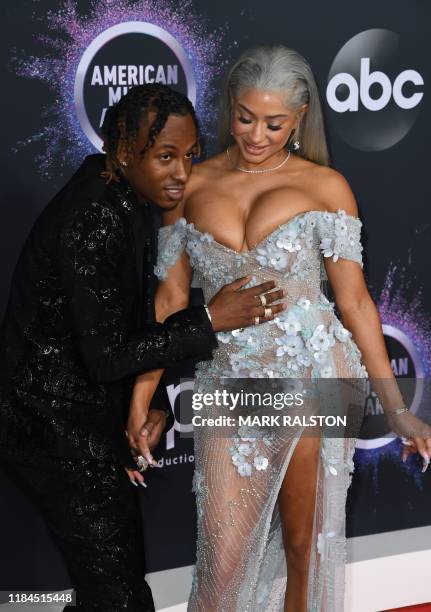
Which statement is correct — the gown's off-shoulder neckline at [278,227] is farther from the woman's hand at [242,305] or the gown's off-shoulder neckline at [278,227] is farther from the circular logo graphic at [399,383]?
the circular logo graphic at [399,383]

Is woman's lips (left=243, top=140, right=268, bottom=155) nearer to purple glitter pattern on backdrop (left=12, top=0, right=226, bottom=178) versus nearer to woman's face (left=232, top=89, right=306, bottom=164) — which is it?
woman's face (left=232, top=89, right=306, bottom=164)

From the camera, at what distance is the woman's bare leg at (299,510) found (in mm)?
2773

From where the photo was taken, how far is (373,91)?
3.54 m

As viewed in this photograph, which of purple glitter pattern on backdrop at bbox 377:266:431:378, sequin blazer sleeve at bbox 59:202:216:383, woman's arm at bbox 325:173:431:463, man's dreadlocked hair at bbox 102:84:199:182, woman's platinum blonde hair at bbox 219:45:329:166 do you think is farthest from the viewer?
purple glitter pattern on backdrop at bbox 377:266:431:378

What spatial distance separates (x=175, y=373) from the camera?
3.63m

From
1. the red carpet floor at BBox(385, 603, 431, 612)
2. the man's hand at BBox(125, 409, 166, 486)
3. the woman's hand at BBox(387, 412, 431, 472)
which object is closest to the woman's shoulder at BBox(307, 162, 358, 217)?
the woman's hand at BBox(387, 412, 431, 472)

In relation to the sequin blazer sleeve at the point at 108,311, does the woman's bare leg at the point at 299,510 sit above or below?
below

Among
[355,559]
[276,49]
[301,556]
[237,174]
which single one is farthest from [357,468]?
[276,49]

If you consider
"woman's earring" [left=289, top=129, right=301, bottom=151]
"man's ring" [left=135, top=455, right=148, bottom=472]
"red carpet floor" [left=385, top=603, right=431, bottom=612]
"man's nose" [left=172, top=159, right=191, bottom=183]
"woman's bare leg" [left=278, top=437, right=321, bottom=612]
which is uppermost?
"woman's earring" [left=289, top=129, right=301, bottom=151]

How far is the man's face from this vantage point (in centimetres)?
238

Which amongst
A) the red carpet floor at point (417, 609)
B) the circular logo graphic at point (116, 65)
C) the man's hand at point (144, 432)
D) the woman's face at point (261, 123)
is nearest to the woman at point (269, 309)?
the woman's face at point (261, 123)

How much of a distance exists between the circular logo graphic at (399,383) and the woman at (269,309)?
99 centimetres

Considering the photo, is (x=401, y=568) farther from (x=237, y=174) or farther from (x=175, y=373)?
(x=237, y=174)

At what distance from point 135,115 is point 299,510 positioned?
3.95 feet
